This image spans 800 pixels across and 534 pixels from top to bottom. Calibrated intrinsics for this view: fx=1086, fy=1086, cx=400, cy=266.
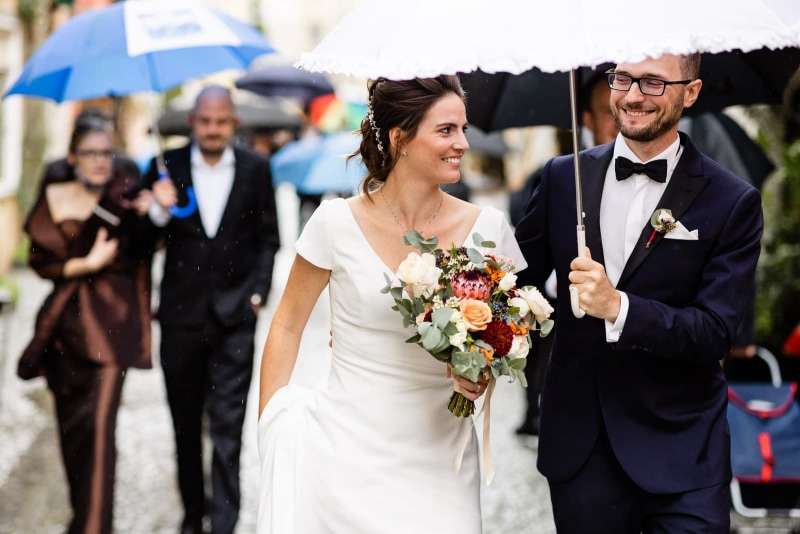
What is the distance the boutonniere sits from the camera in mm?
3201

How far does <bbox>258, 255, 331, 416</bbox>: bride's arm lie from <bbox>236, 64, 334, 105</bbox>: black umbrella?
10.5 meters

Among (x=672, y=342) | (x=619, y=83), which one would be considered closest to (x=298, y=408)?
(x=672, y=342)

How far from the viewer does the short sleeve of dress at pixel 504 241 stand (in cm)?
350

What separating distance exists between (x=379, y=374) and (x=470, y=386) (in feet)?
1.49

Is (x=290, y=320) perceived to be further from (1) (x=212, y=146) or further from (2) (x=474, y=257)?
(1) (x=212, y=146)

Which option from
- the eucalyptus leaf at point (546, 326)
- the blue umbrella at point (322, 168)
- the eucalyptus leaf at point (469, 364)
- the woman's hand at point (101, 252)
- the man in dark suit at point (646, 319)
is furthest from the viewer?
the blue umbrella at point (322, 168)

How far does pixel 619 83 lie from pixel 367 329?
1091 mm

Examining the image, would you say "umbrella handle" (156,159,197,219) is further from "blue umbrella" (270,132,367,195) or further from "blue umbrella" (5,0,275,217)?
"blue umbrella" (270,132,367,195)

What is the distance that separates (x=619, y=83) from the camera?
321 centimetres

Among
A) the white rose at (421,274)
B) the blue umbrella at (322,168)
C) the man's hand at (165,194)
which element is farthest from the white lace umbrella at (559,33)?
the blue umbrella at (322,168)

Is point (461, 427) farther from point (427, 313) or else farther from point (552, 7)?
point (552, 7)

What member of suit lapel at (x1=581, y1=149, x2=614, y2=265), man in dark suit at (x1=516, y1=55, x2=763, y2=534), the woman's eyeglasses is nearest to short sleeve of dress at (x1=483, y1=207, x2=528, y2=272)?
man in dark suit at (x1=516, y1=55, x2=763, y2=534)

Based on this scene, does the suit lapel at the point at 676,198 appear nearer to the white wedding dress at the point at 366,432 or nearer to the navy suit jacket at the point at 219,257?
the white wedding dress at the point at 366,432

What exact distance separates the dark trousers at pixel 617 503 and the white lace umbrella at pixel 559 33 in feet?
4.50
